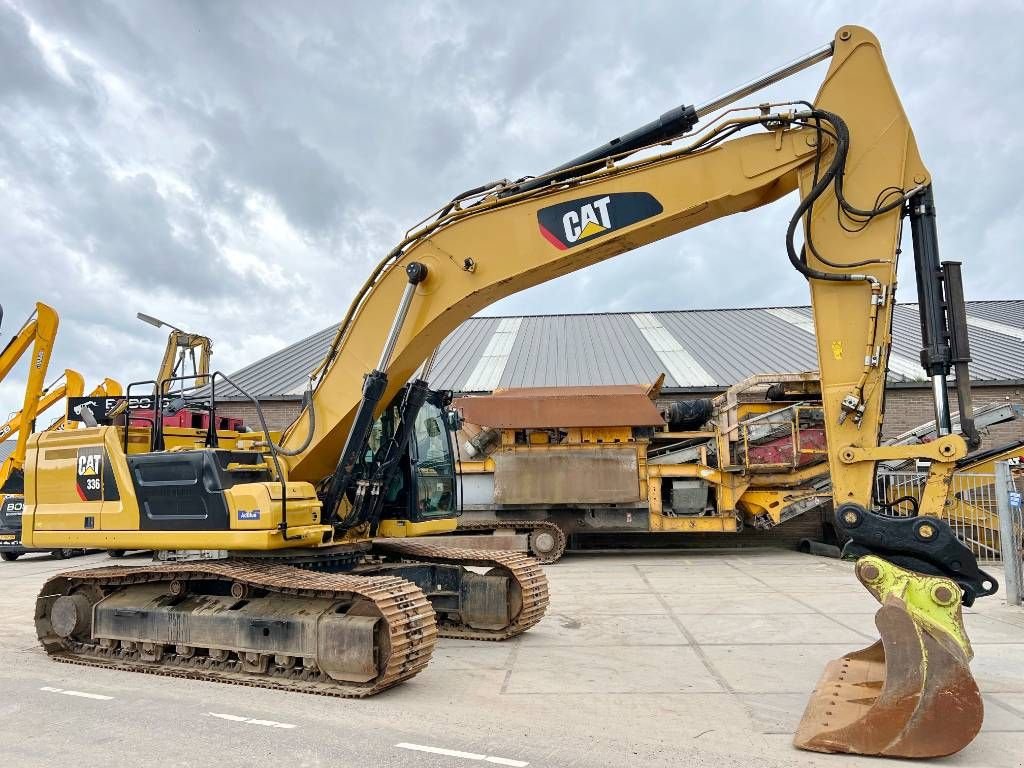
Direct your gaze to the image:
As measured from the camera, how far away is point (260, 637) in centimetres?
596

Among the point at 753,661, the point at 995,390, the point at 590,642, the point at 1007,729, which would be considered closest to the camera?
the point at 1007,729

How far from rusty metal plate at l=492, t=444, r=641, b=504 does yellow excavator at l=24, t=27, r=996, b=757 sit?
21.7 feet

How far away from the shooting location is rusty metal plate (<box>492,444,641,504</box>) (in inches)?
564

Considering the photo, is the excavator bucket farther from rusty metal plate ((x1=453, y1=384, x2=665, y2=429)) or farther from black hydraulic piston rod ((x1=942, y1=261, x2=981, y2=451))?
rusty metal plate ((x1=453, y1=384, x2=665, y2=429))

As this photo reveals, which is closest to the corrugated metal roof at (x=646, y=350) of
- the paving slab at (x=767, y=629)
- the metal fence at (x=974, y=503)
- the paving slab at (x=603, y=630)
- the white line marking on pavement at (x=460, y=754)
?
the metal fence at (x=974, y=503)

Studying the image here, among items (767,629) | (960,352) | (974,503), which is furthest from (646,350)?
(960,352)

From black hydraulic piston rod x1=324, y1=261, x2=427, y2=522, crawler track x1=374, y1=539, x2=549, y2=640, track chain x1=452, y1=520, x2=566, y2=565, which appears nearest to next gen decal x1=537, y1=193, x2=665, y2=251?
black hydraulic piston rod x1=324, y1=261, x2=427, y2=522

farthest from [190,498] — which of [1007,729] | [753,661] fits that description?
[1007,729]

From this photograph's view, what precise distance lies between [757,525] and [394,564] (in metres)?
9.54

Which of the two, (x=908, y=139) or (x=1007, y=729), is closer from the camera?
(x=1007, y=729)

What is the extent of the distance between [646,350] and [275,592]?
17.4 metres

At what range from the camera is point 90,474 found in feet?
22.8

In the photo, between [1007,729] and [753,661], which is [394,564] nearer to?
[753,661]

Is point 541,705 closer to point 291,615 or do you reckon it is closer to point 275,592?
point 291,615
